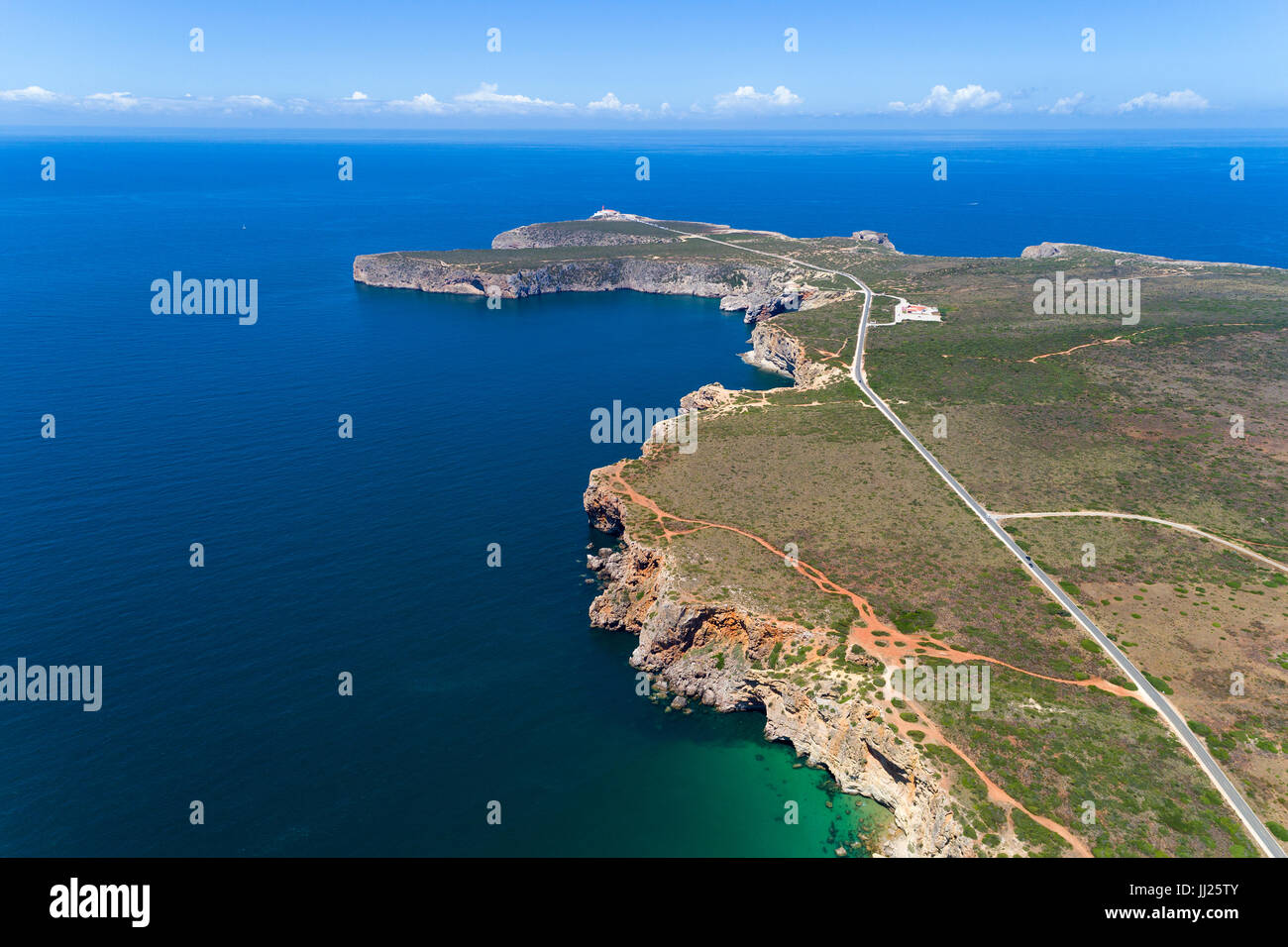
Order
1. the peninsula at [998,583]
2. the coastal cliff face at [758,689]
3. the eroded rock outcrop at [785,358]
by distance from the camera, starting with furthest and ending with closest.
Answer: the eroded rock outcrop at [785,358] < the coastal cliff face at [758,689] < the peninsula at [998,583]

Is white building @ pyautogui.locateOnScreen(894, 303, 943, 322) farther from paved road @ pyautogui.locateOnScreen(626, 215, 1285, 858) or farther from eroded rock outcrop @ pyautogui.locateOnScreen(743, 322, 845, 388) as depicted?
paved road @ pyautogui.locateOnScreen(626, 215, 1285, 858)

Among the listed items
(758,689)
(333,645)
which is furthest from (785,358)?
(333,645)

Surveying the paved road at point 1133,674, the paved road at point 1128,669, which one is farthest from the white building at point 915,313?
the paved road at point 1133,674

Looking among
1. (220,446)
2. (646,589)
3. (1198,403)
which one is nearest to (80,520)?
(220,446)

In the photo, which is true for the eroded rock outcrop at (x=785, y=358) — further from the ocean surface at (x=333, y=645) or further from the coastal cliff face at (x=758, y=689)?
the coastal cliff face at (x=758, y=689)

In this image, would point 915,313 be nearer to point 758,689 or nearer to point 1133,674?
point 1133,674

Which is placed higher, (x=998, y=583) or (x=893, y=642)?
(x=998, y=583)
